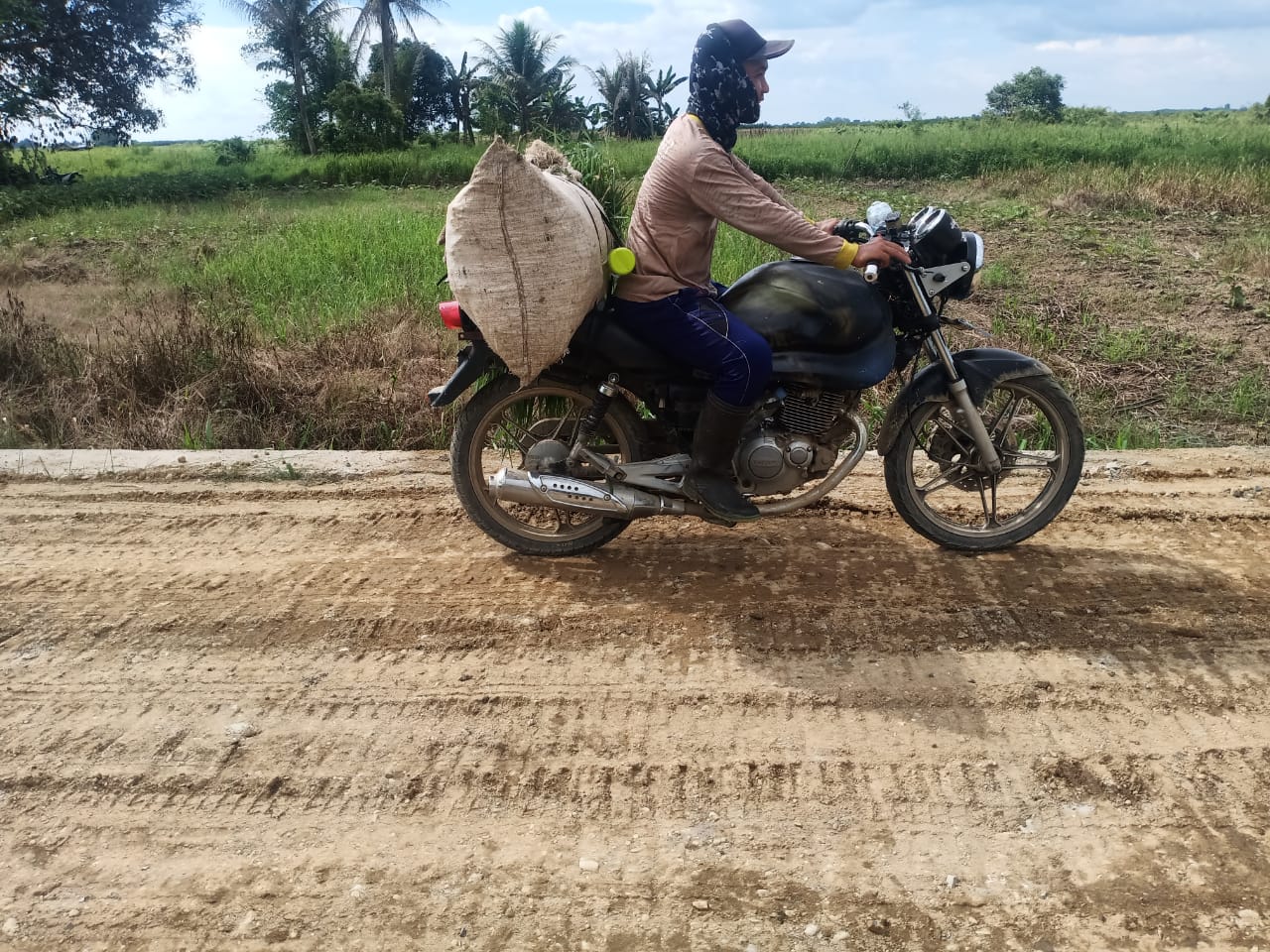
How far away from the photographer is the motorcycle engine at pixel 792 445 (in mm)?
3844

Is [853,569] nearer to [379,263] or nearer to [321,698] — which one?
[321,698]

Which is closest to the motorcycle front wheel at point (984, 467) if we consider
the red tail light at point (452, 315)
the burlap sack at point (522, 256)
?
the burlap sack at point (522, 256)

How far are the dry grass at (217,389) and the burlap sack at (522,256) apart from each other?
2.50 m

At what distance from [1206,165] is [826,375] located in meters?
15.9

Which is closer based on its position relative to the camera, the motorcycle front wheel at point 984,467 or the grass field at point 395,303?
the motorcycle front wheel at point 984,467

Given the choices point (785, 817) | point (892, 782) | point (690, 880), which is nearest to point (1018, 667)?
point (892, 782)

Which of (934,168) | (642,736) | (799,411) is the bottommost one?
(642,736)

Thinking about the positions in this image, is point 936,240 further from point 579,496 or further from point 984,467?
point 579,496

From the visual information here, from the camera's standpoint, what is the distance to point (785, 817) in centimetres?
255

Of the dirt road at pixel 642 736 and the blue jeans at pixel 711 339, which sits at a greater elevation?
the blue jeans at pixel 711 339

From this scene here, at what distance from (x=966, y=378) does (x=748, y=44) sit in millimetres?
1553

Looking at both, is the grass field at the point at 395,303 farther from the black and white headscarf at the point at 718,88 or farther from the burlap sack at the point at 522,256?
the black and white headscarf at the point at 718,88

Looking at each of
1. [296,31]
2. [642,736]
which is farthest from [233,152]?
[642,736]

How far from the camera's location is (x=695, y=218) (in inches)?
144
